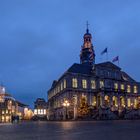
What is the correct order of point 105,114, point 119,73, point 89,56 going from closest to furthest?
1. point 105,114
2. point 119,73
3. point 89,56

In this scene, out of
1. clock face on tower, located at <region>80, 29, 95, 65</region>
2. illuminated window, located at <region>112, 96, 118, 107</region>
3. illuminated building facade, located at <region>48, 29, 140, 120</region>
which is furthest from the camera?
clock face on tower, located at <region>80, 29, 95, 65</region>

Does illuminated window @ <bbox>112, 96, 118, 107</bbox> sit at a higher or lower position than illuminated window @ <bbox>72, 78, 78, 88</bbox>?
lower

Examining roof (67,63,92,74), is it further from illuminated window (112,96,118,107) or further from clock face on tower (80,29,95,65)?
clock face on tower (80,29,95,65)

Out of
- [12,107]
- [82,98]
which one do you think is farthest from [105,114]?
[12,107]

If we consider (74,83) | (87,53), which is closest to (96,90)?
(74,83)

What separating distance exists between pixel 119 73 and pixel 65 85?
70.2 feet

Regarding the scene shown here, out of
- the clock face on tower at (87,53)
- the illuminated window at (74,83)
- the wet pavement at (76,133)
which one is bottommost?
the wet pavement at (76,133)

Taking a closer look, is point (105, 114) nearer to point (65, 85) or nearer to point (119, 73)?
point (65, 85)

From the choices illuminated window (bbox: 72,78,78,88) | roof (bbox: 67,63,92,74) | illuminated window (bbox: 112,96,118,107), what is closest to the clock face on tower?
roof (bbox: 67,63,92,74)

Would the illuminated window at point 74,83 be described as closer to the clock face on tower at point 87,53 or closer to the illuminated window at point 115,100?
the illuminated window at point 115,100

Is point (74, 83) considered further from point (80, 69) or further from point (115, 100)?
point (115, 100)

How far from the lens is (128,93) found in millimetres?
104812

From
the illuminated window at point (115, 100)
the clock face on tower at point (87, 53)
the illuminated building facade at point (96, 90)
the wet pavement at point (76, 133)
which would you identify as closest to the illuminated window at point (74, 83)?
the illuminated building facade at point (96, 90)

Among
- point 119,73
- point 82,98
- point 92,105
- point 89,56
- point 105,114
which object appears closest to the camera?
point 105,114
